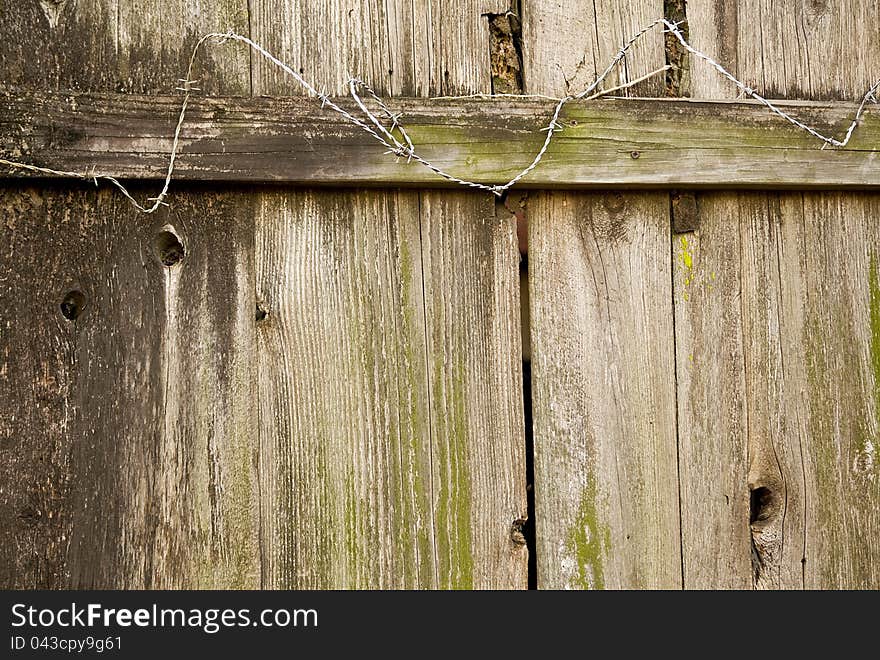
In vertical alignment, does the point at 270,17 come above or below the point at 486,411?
above

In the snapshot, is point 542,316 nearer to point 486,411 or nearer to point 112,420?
point 486,411

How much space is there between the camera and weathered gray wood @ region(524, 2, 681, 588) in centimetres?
131

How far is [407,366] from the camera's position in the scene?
4.20 feet

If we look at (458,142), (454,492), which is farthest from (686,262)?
(454,492)

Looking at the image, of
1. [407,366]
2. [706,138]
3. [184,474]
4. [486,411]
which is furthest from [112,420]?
[706,138]

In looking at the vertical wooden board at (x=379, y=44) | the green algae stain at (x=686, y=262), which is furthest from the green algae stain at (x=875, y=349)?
the vertical wooden board at (x=379, y=44)

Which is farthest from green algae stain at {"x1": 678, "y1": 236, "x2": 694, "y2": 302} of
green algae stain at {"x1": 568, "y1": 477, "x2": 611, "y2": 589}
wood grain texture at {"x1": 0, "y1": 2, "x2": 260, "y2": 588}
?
wood grain texture at {"x1": 0, "y1": 2, "x2": 260, "y2": 588}

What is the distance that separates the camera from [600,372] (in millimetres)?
1325

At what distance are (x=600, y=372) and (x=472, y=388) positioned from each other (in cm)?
24

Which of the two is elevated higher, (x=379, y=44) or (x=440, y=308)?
(x=379, y=44)

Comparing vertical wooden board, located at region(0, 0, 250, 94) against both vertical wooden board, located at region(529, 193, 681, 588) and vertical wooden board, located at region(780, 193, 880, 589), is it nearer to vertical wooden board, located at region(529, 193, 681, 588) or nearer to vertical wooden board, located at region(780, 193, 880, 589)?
vertical wooden board, located at region(529, 193, 681, 588)

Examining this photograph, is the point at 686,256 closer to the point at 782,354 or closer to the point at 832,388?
the point at 782,354

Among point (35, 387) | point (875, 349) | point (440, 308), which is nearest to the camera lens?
point (35, 387)
